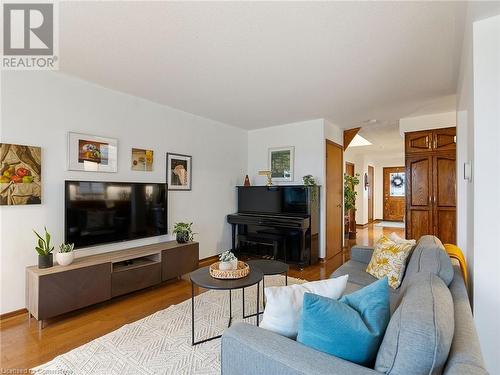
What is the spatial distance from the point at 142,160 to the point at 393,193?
927cm

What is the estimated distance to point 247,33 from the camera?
204 centimetres

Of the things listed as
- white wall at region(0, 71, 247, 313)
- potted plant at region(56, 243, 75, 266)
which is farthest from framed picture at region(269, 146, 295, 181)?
potted plant at region(56, 243, 75, 266)

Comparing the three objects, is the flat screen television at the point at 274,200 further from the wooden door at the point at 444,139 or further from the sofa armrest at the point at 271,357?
the sofa armrest at the point at 271,357

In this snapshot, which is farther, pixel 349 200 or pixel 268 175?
pixel 349 200

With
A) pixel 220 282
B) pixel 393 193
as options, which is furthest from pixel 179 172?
pixel 393 193

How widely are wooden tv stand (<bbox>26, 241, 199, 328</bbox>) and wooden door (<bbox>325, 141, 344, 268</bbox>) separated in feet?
8.07

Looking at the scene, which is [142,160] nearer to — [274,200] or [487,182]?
[274,200]

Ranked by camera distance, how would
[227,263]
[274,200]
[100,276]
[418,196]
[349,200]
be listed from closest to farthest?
[227,263], [100,276], [418,196], [274,200], [349,200]

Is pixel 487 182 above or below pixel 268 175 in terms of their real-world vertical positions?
below

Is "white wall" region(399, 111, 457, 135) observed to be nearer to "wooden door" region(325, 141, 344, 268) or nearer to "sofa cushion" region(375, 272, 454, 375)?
"wooden door" region(325, 141, 344, 268)

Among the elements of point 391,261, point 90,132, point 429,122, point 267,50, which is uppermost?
point 267,50

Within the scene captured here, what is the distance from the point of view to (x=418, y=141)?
4.34 m

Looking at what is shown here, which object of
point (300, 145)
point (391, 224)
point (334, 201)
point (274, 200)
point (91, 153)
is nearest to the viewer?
point (91, 153)

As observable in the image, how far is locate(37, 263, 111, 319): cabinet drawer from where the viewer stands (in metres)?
2.33
